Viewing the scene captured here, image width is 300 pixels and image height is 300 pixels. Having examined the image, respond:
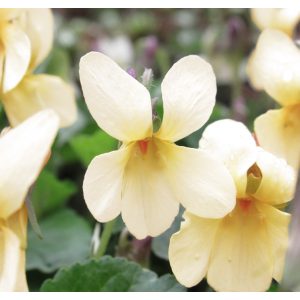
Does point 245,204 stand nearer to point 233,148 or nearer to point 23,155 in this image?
point 233,148

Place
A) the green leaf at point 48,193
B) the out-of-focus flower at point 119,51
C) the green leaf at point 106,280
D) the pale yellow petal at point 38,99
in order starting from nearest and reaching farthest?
the green leaf at point 106,280
the pale yellow petal at point 38,99
the green leaf at point 48,193
the out-of-focus flower at point 119,51

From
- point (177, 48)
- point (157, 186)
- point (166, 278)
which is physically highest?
point (157, 186)

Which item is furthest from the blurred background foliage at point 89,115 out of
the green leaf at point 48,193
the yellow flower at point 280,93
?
the yellow flower at point 280,93

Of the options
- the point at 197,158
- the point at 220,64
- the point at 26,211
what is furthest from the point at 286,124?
the point at 220,64

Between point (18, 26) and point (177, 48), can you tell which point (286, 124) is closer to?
point (18, 26)

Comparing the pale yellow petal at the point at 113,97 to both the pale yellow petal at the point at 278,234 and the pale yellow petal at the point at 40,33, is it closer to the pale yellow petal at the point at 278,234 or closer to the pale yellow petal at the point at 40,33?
the pale yellow petal at the point at 278,234

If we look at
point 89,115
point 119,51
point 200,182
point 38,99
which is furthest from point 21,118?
point 119,51
